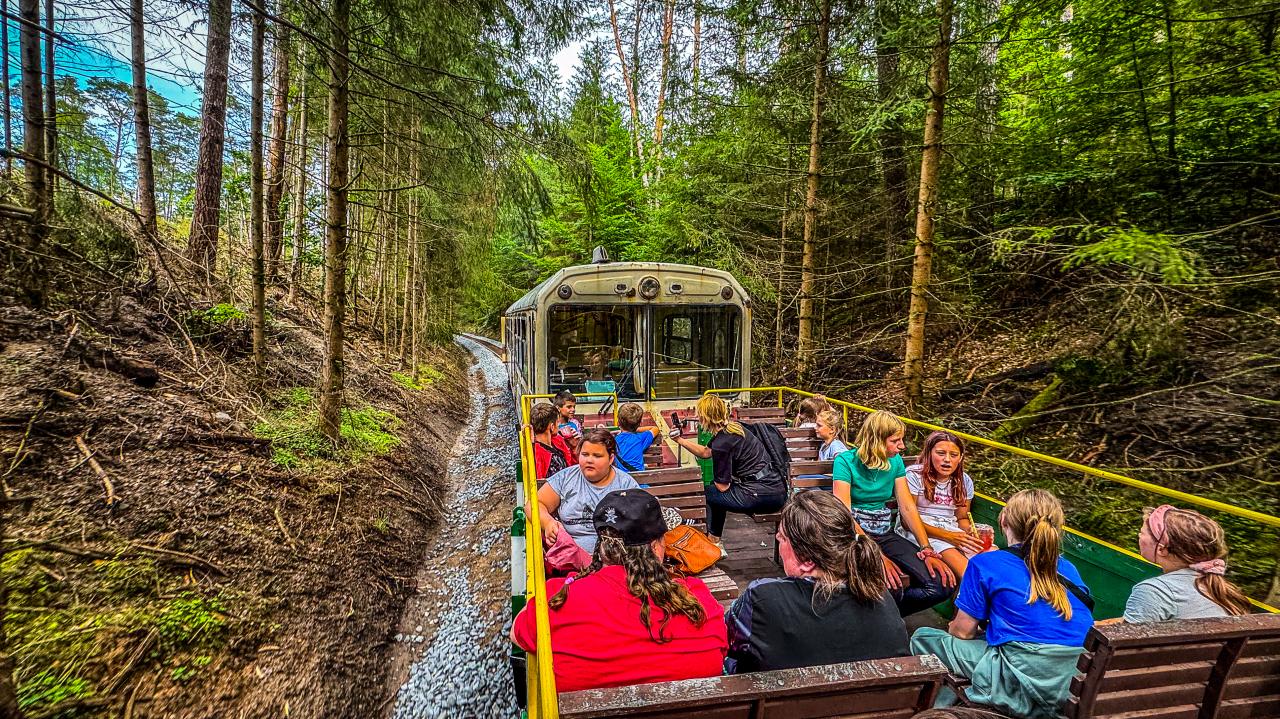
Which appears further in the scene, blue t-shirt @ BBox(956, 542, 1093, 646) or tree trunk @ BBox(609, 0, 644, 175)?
tree trunk @ BBox(609, 0, 644, 175)

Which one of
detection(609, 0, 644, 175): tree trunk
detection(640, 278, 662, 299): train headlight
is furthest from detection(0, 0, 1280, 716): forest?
detection(609, 0, 644, 175): tree trunk

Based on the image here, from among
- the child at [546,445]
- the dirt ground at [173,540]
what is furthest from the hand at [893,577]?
the dirt ground at [173,540]

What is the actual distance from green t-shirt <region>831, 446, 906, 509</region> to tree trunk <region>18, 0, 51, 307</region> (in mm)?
6984

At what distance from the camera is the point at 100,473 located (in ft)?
11.1

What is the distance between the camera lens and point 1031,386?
6.59 meters

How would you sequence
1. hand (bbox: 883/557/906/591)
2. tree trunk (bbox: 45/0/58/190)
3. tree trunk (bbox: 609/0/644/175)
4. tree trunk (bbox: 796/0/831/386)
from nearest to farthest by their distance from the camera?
1. hand (bbox: 883/557/906/591)
2. tree trunk (bbox: 45/0/58/190)
3. tree trunk (bbox: 796/0/831/386)
4. tree trunk (bbox: 609/0/644/175)

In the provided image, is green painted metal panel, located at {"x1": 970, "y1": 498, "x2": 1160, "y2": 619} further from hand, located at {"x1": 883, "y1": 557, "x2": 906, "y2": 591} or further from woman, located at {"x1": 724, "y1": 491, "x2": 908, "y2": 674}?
woman, located at {"x1": 724, "y1": 491, "x2": 908, "y2": 674}

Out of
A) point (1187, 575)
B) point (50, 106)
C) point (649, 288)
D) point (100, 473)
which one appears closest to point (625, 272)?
point (649, 288)

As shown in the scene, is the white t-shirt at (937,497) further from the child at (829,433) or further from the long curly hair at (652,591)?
the long curly hair at (652,591)

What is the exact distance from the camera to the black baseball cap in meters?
1.96

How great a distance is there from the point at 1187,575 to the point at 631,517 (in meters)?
2.20

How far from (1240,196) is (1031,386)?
3044 mm

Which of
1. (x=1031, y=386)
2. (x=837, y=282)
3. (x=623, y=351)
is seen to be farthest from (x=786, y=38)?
(x=1031, y=386)

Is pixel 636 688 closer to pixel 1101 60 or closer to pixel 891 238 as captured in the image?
pixel 1101 60
